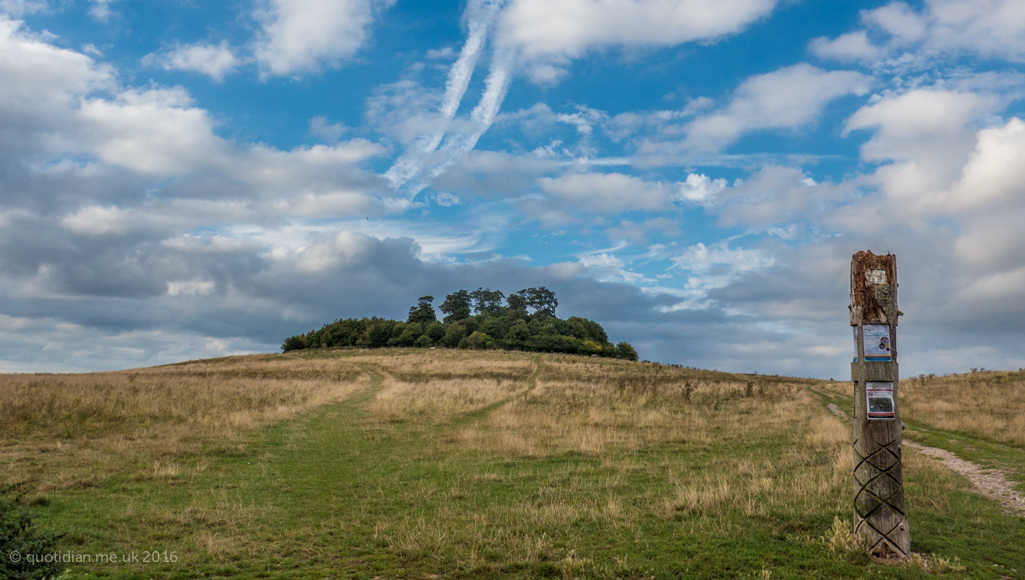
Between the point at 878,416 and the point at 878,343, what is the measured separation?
0.98 meters

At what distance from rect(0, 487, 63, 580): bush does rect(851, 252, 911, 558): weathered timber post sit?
965cm

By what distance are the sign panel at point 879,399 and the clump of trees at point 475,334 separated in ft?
283

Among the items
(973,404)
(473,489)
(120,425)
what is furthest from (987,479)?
(120,425)

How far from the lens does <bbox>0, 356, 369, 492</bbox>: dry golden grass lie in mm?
12711

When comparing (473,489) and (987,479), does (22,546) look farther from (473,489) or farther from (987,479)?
(987,479)

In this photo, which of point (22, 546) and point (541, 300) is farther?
point (541, 300)

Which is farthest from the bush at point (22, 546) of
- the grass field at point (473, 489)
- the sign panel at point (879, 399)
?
the sign panel at point (879, 399)

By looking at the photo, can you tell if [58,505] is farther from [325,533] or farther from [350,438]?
[350,438]

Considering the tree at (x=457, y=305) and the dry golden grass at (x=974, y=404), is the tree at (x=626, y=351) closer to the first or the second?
the tree at (x=457, y=305)

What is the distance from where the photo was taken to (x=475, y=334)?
98.7 metres

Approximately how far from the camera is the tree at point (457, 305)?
12962 cm

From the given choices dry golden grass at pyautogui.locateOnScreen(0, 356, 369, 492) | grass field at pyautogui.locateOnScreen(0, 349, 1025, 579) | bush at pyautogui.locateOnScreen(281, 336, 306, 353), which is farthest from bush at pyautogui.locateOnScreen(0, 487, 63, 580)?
bush at pyautogui.locateOnScreen(281, 336, 306, 353)

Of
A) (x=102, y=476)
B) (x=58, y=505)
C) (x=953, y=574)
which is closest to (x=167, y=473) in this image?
(x=102, y=476)

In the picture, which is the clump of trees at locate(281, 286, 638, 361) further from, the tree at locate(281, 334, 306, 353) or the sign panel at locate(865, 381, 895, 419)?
the sign panel at locate(865, 381, 895, 419)
